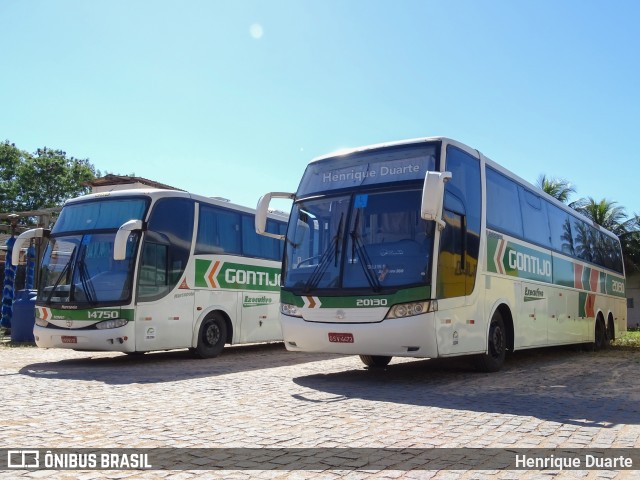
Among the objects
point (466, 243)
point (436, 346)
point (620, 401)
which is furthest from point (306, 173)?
point (620, 401)

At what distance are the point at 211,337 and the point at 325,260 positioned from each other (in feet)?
18.2

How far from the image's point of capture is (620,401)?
7.95 m

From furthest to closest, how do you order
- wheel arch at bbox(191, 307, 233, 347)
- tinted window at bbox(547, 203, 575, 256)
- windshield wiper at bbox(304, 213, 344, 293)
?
tinted window at bbox(547, 203, 575, 256)
wheel arch at bbox(191, 307, 233, 347)
windshield wiper at bbox(304, 213, 344, 293)

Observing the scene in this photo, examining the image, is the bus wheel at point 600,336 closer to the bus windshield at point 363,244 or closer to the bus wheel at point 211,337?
the bus wheel at point 211,337

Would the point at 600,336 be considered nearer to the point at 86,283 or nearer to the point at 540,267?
the point at 540,267

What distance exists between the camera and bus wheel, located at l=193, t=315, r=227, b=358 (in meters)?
13.8

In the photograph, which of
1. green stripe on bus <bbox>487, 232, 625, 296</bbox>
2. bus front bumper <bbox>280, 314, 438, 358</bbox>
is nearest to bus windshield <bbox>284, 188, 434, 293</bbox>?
bus front bumper <bbox>280, 314, 438, 358</bbox>

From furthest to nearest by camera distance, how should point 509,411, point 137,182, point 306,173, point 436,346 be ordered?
point 137,182, point 306,173, point 436,346, point 509,411

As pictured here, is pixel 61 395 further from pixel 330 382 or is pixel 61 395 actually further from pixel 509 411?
pixel 509 411

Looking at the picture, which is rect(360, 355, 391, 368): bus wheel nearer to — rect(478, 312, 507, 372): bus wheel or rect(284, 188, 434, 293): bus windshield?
rect(478, 312, 507, 372): bus wheel

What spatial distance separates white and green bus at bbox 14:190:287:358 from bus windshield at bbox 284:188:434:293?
326cm

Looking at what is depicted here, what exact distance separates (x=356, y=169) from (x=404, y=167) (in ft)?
2.75

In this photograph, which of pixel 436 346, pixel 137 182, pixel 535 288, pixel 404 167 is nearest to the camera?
pixel 436 346

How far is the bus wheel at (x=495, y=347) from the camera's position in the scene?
10.6 meters
